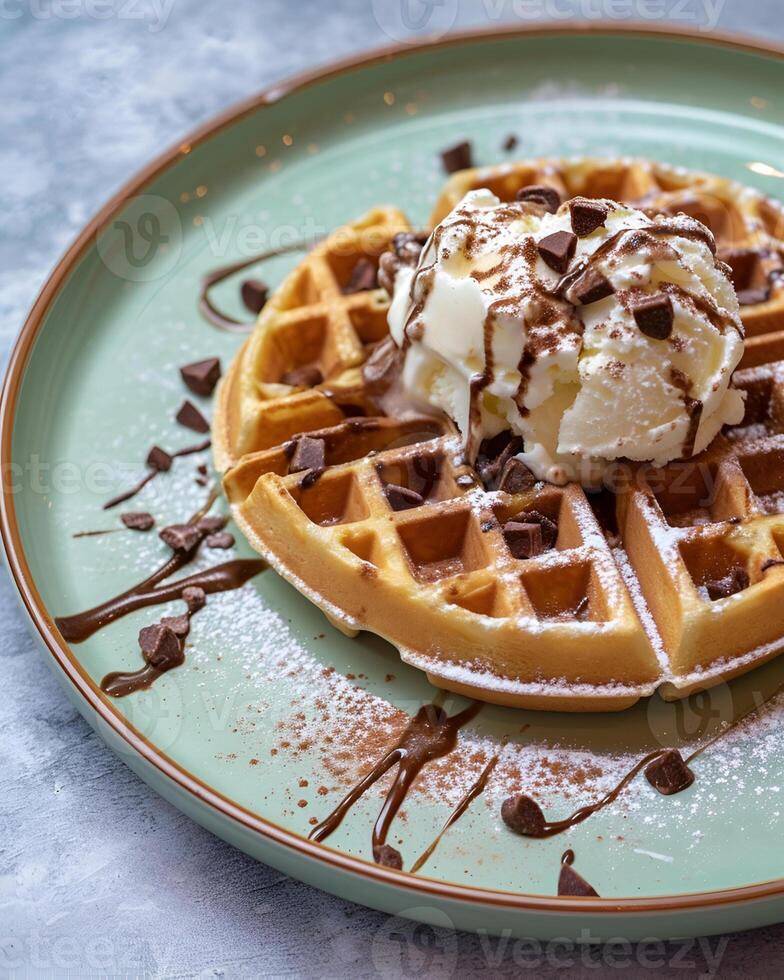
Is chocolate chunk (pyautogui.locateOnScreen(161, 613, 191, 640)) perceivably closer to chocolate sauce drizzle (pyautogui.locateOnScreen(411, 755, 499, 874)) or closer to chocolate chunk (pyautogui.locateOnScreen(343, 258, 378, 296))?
chocolate sauce drizzle (pyautogui.locateOnScreen(411, 755, 499, 874))

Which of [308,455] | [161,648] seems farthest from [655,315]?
[161,648]

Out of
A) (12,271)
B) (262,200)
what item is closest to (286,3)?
(262,200)

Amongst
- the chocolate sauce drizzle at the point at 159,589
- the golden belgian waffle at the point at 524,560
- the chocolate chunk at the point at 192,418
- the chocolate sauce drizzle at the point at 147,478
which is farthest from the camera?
the chocolate chunk at the point at 192,418

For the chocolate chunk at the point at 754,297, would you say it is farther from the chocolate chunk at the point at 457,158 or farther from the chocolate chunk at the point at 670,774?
the chocolate chunk at the point at 670,774

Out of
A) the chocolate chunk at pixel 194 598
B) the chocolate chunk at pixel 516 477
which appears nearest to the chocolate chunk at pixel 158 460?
the chocolate chunk at pixel 194 598

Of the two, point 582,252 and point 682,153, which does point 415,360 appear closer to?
point 582,252
